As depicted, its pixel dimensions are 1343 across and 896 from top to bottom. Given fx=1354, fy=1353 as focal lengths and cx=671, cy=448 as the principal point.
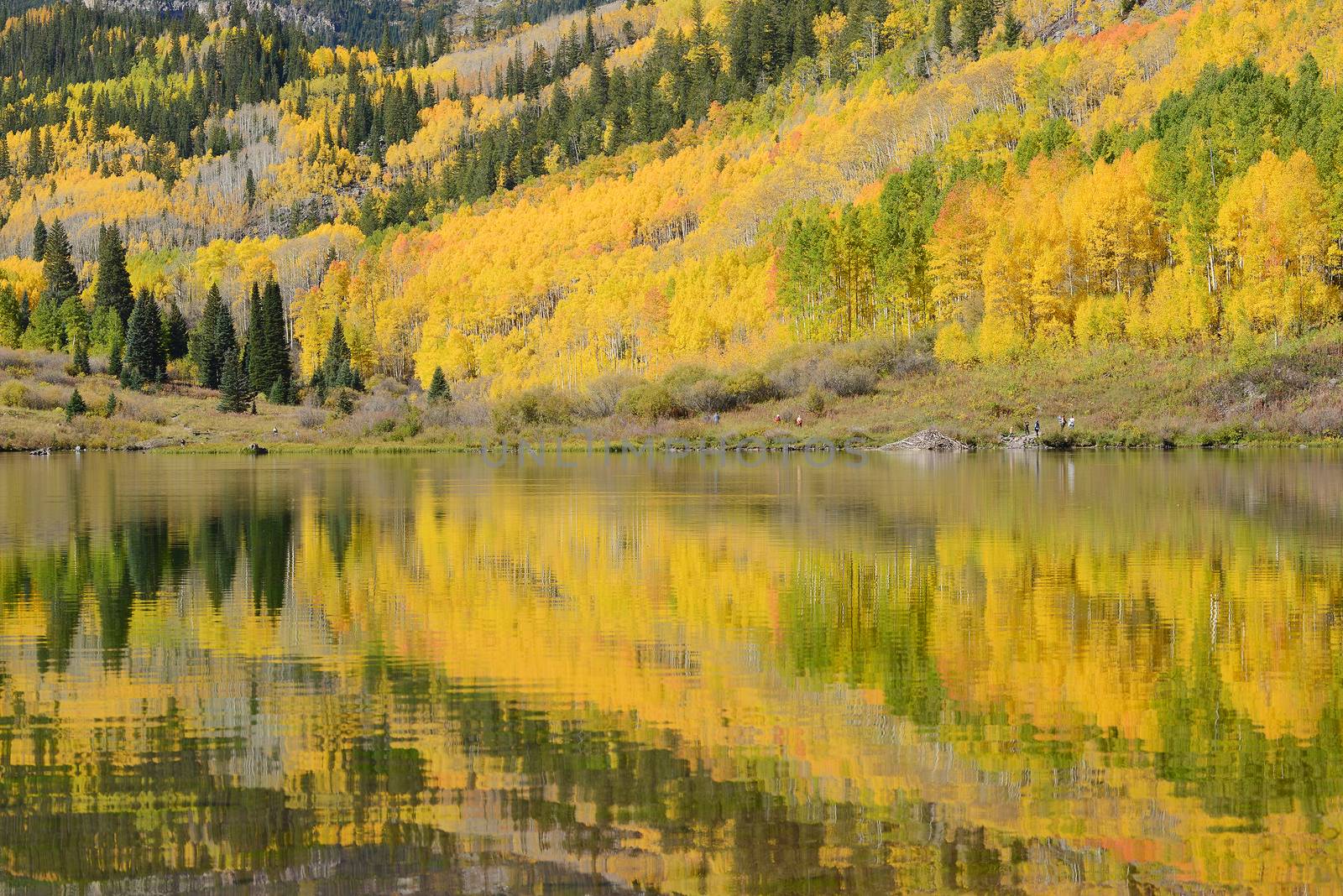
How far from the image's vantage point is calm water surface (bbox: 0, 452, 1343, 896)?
314 inches

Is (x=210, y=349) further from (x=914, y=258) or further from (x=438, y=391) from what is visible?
(x=914, y=258)

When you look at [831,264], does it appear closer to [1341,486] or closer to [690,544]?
[1341,486]

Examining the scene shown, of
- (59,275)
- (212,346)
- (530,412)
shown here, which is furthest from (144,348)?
(59,275)

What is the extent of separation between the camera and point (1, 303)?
487ft

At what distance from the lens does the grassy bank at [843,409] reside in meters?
65.4

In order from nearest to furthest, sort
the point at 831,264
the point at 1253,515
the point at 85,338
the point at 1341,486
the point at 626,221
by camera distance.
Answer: the point at 1253,515 < the point at 1341,486 < the point at 831,264 < the point at 85,338 < the point at 626,221

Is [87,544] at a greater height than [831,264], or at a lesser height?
lesser

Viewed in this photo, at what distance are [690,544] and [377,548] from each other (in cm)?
567

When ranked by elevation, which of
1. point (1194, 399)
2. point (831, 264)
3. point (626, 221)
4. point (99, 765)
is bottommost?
point (99, 765)

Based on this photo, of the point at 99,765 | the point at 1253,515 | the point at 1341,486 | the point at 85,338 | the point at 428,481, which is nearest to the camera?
the point at 99,765

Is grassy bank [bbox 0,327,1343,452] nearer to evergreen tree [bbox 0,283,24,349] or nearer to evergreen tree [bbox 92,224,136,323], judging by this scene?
evergreen tree [bbox 92,224,136,323]

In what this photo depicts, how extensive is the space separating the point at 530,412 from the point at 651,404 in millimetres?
9160

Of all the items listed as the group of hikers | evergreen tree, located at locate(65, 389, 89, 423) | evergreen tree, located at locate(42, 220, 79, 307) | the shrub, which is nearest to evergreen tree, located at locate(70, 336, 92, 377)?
evergreen tree, located at locate(65, 389, 89, 423)

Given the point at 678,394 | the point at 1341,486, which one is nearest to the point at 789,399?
the point at 678,394
